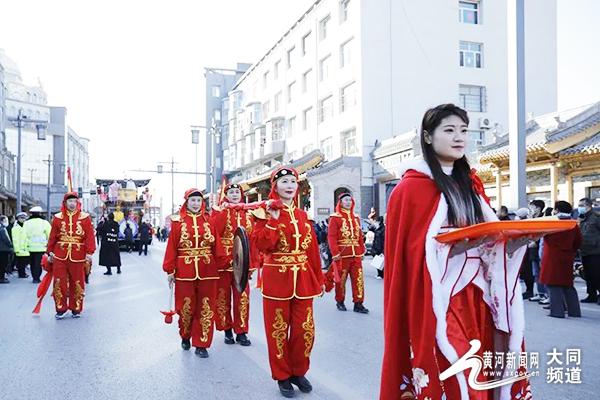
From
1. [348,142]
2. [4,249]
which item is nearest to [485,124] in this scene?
[348,142]

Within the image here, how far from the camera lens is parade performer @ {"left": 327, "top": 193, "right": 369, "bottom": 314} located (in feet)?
31.3

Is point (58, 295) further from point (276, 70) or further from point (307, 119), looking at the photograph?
point (276, 70)

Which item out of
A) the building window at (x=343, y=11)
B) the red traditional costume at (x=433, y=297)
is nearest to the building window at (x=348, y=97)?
the building window at (x=343, y=11)

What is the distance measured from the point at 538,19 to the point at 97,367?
Result: 1339 inches

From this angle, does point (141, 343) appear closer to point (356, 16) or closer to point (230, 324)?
point (230, 324)

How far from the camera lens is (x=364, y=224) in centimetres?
2278

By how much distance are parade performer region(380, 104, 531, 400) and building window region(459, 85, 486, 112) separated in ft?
101

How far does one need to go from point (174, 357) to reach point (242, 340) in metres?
0.96

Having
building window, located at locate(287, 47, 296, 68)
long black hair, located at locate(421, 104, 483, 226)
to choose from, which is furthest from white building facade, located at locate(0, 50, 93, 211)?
long black hair, located at locate(421, 104, 483, 226)

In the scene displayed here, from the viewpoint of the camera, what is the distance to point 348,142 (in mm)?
32750

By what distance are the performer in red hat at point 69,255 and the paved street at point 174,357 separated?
35 cm

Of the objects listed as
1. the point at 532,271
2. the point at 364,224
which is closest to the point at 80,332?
the point at 532,271

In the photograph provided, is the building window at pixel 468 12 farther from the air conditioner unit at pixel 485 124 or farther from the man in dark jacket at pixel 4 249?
the man in dark jacket at pixel 4 249

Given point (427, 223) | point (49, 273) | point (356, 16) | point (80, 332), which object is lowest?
point (80, 332)
